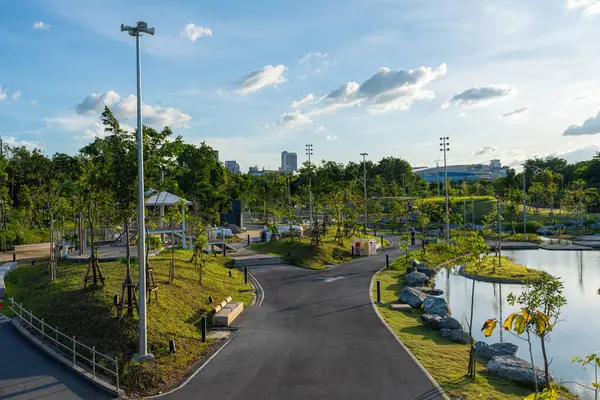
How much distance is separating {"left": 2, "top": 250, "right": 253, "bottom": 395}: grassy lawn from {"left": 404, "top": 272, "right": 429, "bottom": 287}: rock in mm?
10695

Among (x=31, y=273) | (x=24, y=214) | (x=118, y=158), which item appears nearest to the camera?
(x=118, y=158)

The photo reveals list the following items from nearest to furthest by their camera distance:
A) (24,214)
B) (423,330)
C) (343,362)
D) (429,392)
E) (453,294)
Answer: (429,392), (343,362), (423,330), (453,294), (24,214)

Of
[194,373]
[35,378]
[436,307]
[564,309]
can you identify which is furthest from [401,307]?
[35,378]

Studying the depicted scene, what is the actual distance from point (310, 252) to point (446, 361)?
23.4 metres

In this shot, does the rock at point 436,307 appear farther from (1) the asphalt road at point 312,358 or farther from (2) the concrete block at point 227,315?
(2) the concrete block at point 227,315

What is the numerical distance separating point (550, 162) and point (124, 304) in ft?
391

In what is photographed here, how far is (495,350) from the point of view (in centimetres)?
1669

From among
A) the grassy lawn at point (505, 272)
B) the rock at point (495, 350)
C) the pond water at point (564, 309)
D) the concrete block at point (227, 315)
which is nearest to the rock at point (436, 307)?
the pond water at point (564, 309)

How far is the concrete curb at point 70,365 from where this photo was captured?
13117 mm

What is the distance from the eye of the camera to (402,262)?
35375 mm

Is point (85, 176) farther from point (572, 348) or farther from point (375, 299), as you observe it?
point (572, 348)

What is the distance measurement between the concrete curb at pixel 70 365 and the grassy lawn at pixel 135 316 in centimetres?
46

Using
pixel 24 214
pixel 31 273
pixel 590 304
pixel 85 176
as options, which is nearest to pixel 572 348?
pixel 590 304

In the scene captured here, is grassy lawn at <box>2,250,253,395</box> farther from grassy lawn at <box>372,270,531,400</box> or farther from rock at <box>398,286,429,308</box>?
rock at <box>398,286,429,308</box>
